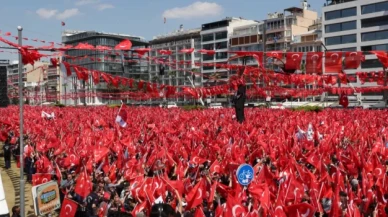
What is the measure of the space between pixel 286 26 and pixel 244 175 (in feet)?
268

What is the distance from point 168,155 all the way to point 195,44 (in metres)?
95.5

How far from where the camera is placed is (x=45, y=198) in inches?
388

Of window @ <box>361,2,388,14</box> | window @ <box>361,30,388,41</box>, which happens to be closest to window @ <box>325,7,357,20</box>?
window @ <box>361,2,388,14</box>

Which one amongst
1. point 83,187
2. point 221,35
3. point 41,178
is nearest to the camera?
point 83,187

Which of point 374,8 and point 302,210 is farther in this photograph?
point 374,8

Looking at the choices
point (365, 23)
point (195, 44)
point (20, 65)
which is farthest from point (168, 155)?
point (195, 44)

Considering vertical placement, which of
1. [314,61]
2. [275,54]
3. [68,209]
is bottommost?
[68,209]

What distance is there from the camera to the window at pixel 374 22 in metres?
69.4

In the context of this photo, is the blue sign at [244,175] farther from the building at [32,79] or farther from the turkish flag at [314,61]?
the turkish flag at [314,61]

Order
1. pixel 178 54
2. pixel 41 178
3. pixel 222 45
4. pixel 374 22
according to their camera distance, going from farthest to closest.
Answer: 1. pixel 178 54
2. pixel 222 45
3. pixel 374 22
4. pixel 41 178

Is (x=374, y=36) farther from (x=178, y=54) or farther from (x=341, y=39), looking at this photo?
(x=178, y=54)

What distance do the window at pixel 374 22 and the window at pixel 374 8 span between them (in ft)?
3.95

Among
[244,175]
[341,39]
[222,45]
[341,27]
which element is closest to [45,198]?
[244,175]

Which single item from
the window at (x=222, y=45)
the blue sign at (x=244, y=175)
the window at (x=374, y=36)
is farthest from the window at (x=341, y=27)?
the blue sign at (x=244, y=175)
